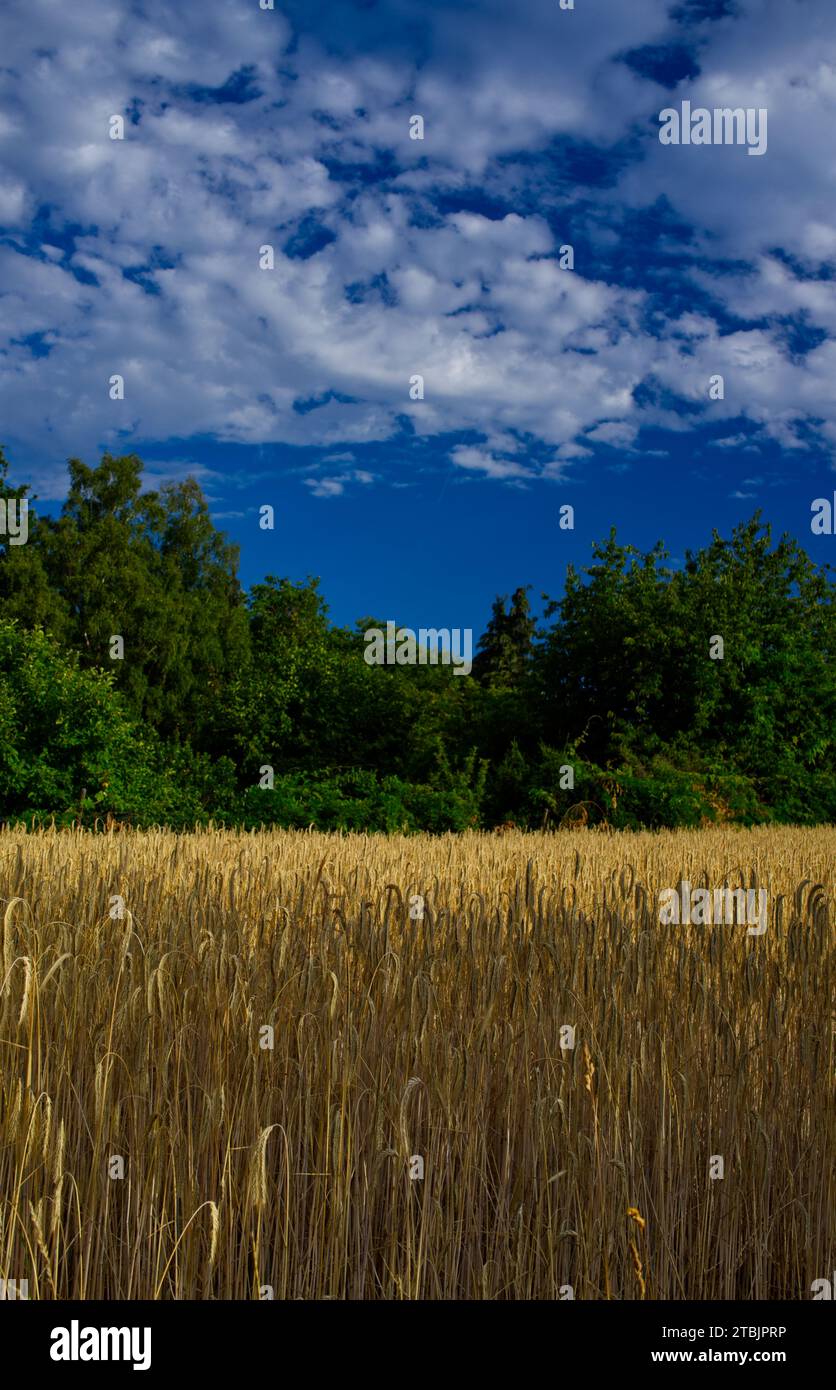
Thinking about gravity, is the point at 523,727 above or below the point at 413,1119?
above

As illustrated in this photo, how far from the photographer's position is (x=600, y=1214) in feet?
8.28

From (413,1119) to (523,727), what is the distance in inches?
658

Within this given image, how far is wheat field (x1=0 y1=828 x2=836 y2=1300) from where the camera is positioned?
98.6 inches

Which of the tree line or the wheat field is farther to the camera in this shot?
the tree line

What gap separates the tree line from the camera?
14.0 metres

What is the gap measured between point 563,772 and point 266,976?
12.5 meters

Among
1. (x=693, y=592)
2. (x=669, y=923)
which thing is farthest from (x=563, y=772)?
(x=669, y=923)

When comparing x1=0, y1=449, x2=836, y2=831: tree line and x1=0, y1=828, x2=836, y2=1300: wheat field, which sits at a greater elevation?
x1=0, y1=449, x2=836, y2=831: tree line

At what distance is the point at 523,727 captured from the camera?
63.7 feet

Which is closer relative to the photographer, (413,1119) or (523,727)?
(413,1119)

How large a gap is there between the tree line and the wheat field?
10201 millimetres

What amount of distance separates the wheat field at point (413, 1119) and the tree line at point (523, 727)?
10201mm

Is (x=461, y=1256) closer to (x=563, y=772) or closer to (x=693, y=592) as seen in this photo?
(x=563, y=772)

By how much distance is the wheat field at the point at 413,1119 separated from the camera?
250 centimetres
